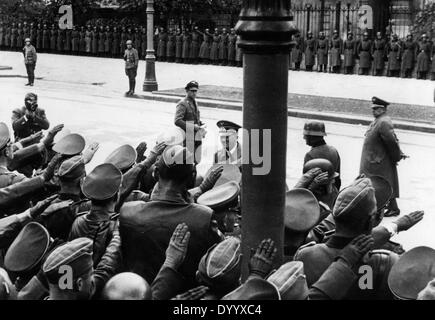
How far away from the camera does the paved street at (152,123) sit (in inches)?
469

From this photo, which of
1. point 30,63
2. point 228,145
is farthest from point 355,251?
point 30,63

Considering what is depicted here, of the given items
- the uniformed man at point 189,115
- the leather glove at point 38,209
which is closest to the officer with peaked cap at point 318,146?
the uniformed man at point 189,115

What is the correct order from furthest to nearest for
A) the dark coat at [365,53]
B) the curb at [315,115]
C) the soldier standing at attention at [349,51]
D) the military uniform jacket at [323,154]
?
the soldier standing at attention at [349,51] → the dark coat at [365,53] → the curb at [315,115] → the military uniform jacket at [323,154]

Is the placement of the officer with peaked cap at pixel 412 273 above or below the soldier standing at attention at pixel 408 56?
below

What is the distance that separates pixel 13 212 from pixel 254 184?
268 centimetres

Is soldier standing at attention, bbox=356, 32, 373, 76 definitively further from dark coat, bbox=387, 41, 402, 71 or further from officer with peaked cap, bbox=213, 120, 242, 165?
officer with peaked cap, bbox=213, 120, 242, 165

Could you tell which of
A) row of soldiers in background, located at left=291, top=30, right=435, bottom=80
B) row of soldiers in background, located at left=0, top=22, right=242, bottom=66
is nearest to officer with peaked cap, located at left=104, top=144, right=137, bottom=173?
row of soldiers in background, located at left=291, top=30, right=435, bottom=80

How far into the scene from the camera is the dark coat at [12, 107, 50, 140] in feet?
34.9

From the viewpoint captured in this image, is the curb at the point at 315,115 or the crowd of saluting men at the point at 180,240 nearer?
the crowd of saluting men at the point at 180,240

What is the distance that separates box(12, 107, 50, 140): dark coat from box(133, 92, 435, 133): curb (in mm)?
9001

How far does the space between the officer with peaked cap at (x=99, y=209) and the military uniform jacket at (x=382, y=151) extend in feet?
18.4

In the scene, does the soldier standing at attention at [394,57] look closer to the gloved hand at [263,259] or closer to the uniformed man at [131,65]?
the uniformed man at [131,65]
